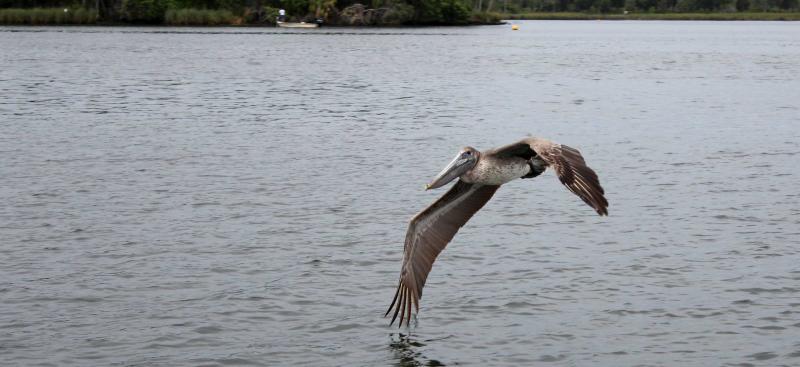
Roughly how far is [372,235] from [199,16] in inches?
4740

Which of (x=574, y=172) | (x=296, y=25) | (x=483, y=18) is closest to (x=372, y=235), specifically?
(x=574, y=172)

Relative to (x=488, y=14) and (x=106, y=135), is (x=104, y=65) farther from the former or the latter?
(x=488, y=14)

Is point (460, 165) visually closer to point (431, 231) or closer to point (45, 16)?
point (431, 231)

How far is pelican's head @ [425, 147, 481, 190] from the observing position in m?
11.3

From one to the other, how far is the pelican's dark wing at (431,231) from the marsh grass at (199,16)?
12608cm

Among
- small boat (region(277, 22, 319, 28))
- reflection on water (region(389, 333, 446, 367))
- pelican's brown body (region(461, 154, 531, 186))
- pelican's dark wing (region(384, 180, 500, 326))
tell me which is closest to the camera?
pelican's brown body (region(461, 154, 531, 186))

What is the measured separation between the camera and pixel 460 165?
11.5 meters

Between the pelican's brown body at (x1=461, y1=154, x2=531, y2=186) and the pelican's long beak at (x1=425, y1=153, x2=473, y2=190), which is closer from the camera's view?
the pelican's long beak at (x1=425, y1=153, x2=473, y2=190)

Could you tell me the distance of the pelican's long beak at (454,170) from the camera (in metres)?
11.3

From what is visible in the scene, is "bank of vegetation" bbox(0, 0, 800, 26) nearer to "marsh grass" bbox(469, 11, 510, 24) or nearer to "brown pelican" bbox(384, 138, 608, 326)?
"marsh grass" bbox(469, 11, 510, 24)

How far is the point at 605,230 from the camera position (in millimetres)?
19750

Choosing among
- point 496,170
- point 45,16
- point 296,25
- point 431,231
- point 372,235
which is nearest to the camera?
point 496,170

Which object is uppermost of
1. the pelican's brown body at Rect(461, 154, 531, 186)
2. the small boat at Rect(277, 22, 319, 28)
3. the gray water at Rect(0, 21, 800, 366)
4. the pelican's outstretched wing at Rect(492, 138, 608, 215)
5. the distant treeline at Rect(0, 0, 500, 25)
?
the pelican's outstretched wing at Rect(492, 138, 608, 215)

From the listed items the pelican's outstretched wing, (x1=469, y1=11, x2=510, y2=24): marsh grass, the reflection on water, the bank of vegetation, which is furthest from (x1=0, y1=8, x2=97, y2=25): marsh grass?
the pelican's outstretched wing
